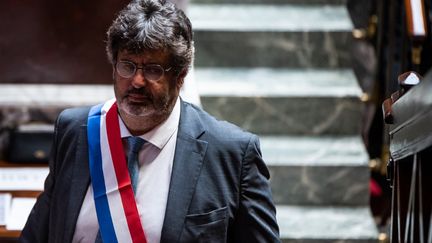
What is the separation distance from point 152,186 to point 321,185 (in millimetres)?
2855

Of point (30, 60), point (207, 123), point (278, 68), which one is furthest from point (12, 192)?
point (278, 68)

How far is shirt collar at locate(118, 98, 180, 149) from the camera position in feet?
11.7

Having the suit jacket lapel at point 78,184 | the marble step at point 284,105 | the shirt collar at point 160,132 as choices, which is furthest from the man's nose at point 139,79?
the marble step at point 284,105

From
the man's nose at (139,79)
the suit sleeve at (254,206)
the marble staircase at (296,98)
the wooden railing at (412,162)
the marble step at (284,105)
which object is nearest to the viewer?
the wooden railing at (412,162)

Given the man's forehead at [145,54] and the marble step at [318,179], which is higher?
the man's forehead at [145,54]

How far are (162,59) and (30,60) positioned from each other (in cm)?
262

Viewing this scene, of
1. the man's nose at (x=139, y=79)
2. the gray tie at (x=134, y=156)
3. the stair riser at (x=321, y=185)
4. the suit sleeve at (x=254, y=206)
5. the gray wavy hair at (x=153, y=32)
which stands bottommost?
the stair riser at (x=321, y=185)

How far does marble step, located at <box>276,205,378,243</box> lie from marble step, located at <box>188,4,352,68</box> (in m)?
1.09

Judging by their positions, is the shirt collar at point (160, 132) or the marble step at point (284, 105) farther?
the marble step at point (284, 105)

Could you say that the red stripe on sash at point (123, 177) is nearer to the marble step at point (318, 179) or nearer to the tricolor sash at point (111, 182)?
the tricolor sash at point (111, 182)

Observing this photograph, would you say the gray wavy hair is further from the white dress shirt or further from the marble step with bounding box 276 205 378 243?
the marble step with bounding box 276 205 378 243

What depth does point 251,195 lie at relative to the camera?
3539mm

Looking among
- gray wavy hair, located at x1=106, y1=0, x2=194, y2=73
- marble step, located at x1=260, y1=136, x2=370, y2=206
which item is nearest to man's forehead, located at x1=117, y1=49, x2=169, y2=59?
gray wavy hair, located at x1=106, y1=0, x2=194, y2=73

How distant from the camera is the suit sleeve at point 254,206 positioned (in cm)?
351
